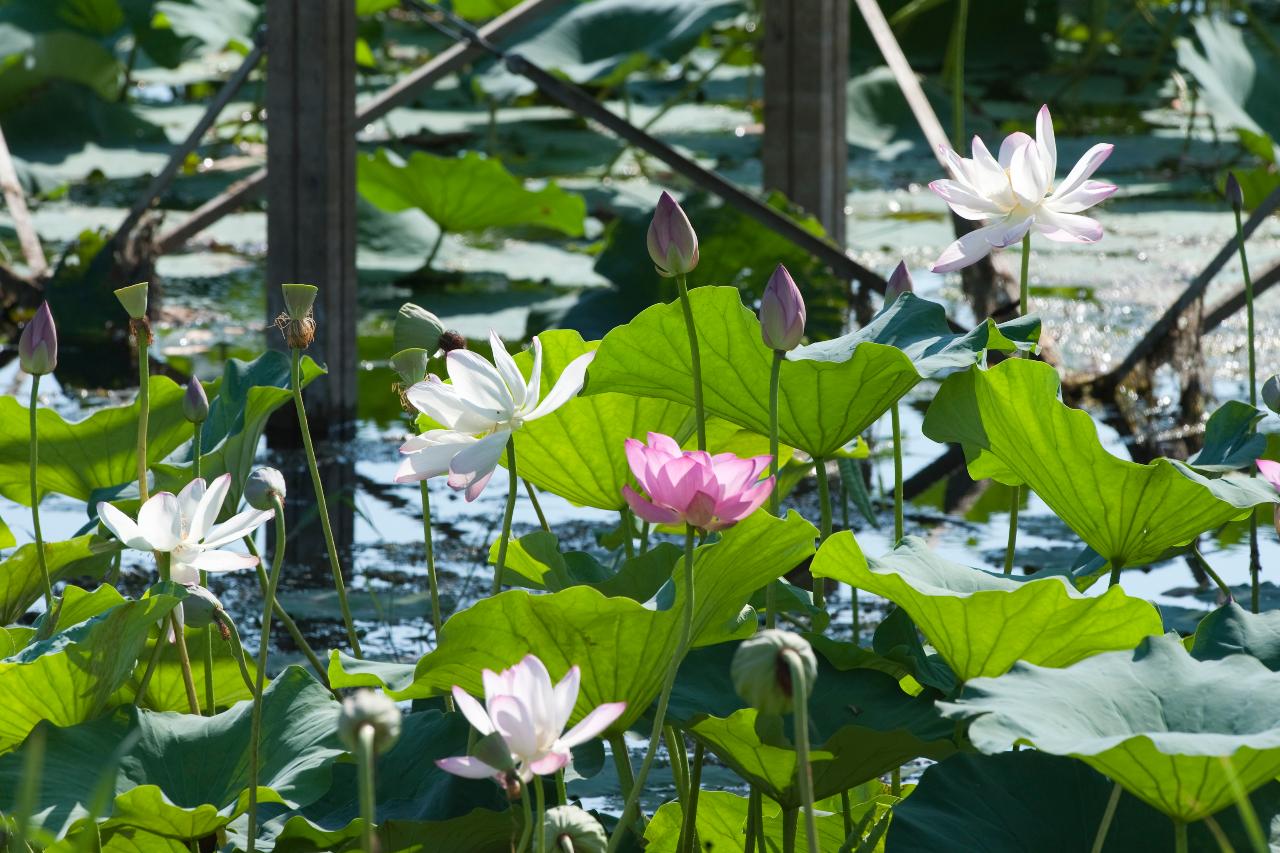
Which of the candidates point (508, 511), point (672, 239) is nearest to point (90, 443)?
point (508, 511)

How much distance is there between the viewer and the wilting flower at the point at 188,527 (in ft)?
3.26

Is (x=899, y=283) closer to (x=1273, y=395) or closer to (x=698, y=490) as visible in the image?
(x=1273, y=395)

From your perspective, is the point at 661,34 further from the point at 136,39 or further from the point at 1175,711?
the point at 1175,711

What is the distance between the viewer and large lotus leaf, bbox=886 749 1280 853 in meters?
0.90

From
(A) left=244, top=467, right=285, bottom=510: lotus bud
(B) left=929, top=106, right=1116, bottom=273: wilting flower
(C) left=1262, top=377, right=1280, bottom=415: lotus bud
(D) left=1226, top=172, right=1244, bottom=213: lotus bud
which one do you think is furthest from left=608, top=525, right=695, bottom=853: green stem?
(D) left=1226, top=172, right=1244, bottom=213: lotus bud

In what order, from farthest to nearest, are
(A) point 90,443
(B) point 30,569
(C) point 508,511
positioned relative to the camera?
(A) point 90,443, (B) point 30,569, (C) point 508,511

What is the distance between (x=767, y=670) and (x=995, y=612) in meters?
0.26

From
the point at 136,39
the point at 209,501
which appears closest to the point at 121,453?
the point at 209,501

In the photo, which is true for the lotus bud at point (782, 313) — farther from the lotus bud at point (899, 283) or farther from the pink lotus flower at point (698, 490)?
the lotus bud at point (899, 283)

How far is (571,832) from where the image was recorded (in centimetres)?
77

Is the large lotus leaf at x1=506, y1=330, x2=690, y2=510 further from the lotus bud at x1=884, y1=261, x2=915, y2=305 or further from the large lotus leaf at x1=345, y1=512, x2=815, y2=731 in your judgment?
the large lotus leaf at x1=345, y1=512, x2=815, y2=731

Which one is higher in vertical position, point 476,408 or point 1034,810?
point 476,408

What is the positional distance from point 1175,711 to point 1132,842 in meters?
0.12

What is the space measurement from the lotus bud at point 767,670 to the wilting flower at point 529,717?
0.06 m
